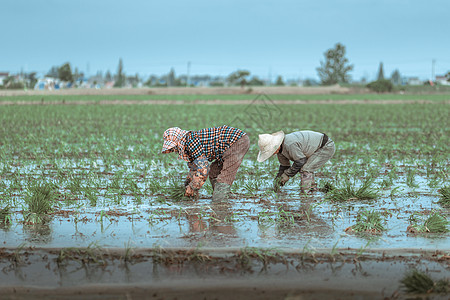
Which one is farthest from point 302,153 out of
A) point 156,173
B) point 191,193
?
point 156,173

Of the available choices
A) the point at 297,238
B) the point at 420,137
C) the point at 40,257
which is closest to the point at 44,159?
the point at 40,257

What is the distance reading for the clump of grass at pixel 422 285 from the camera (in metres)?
3.46

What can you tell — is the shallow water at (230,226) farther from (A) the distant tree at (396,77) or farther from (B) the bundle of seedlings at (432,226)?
(A) the distant tree at (396,77)

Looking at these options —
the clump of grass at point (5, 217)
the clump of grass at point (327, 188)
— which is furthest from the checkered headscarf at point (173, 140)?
the clump of grass at point (327, 188)

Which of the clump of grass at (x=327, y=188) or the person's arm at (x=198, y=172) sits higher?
the person's arm at (x=198, y=172)

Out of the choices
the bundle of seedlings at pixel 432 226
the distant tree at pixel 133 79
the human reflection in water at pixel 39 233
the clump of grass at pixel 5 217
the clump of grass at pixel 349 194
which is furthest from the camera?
the distant tree at pixel 133 79

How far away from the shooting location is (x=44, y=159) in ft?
32.0

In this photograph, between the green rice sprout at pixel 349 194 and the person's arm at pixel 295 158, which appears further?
the person's arm at pixel 295 158

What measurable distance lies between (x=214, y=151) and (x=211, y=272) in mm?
2424

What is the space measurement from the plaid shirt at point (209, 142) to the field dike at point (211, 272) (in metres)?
1.89

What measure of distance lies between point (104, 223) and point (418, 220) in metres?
3.13

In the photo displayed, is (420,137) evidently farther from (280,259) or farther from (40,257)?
(40,257)

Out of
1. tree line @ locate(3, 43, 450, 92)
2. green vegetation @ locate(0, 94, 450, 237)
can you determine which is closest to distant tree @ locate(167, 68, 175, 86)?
tree line @ locate(3, 43, 450, 92)

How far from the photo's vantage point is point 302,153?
21.8 feet
